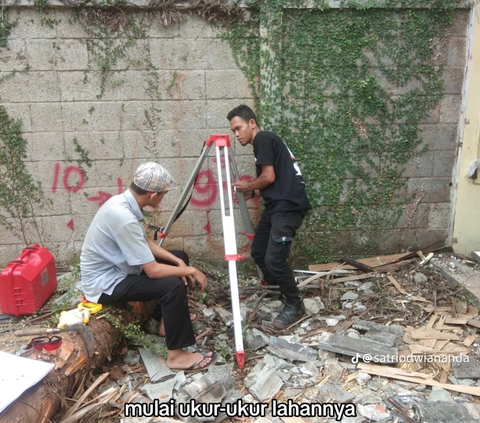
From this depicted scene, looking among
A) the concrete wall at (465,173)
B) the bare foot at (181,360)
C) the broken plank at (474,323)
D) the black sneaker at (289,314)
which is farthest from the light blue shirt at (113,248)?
the concrete wall at (465,173)

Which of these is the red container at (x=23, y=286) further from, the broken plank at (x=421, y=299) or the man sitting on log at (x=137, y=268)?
the broken plank at (x=421, y=299)

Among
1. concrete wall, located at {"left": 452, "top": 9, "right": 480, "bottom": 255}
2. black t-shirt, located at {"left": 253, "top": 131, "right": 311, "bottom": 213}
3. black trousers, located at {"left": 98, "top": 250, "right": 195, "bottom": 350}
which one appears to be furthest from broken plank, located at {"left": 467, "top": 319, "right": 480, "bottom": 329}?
black trousers, located at {"left": 98, "top": 250, "right": 195, "bottom": 350}

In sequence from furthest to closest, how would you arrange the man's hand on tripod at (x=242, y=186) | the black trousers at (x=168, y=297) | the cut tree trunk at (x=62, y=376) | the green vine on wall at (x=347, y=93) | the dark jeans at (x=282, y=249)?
the green vine on wall at (x=347, y=93) → the man's hand on tripod at (x=242, y=186) → the dark jeans at (x=282, y=249) → the black trousers at (x=168, y=297) → the cut tree trunk at (x=62, y=376)

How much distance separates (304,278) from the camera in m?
4.56

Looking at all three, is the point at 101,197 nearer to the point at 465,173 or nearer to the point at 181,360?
the point at 181,360

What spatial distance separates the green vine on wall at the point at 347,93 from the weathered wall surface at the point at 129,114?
164mm

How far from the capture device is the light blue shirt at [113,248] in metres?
2.89

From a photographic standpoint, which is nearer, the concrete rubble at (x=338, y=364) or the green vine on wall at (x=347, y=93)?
the concrete rubble at (x=338, y=364)

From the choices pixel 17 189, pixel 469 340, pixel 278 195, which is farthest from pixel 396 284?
pixel 17 189

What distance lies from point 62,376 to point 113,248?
88cm

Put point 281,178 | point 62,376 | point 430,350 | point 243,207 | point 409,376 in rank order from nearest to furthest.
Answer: point 62,376
point 409,376
point 430,350
point 281,178
point 243,207

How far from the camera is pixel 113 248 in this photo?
3039 mm

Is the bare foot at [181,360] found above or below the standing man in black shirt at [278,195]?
below

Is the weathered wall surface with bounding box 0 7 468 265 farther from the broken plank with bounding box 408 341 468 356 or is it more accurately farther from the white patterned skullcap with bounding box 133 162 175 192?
the broken plank with bounding box 408 341 468 356
